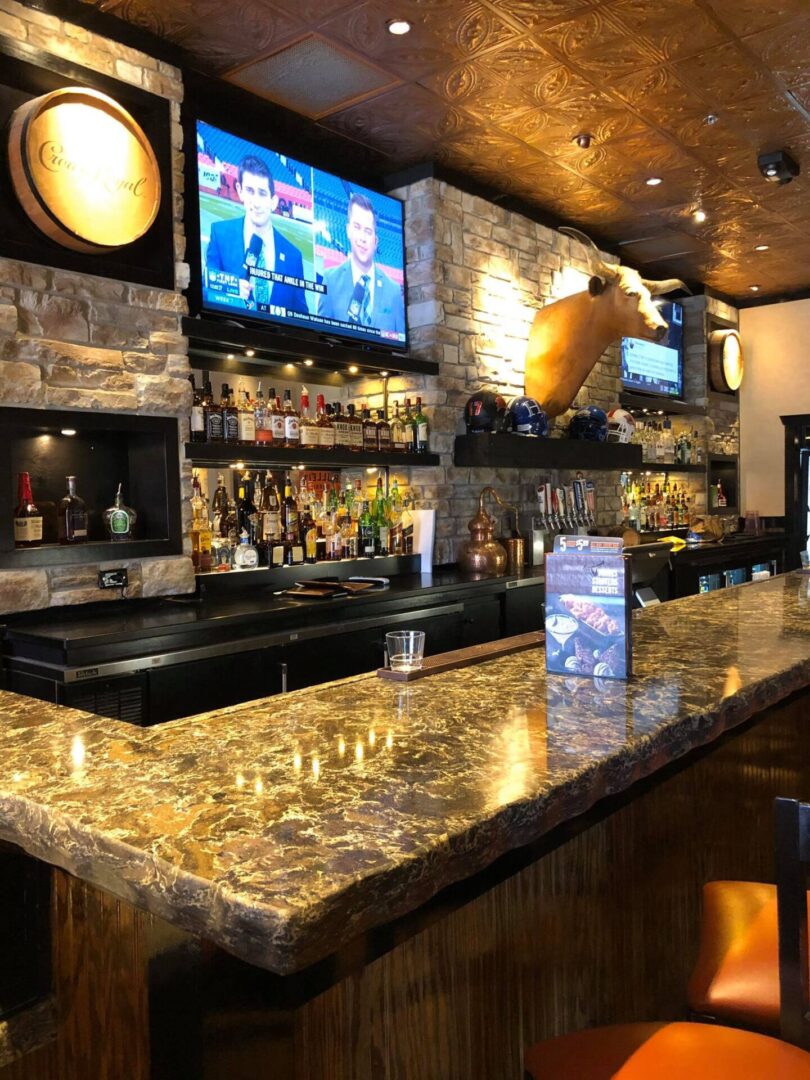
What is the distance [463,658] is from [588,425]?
163 inches

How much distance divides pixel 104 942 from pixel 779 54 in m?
4.32

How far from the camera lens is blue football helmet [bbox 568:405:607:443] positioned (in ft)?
19.4

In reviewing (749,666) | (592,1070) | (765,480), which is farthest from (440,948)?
(765,480)

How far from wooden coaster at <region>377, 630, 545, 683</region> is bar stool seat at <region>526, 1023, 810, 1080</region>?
2.79 ft

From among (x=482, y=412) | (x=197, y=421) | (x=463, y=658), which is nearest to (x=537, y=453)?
(x=482, y=412)

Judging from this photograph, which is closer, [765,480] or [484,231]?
[484,231]

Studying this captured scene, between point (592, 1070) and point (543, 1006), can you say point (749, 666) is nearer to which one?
point (543, 1006)

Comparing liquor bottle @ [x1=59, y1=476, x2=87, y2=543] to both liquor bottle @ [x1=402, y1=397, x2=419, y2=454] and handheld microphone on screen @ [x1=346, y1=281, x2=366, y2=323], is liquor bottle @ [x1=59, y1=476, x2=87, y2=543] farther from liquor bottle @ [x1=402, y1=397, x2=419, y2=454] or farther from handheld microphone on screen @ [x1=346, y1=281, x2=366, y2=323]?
liquor bottle @ [x1=402, y1=397, x2=419, y2=454]

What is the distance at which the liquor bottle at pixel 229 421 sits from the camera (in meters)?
3.98

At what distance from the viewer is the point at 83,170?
3205 millimetres

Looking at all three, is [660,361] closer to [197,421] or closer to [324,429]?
[324,429]

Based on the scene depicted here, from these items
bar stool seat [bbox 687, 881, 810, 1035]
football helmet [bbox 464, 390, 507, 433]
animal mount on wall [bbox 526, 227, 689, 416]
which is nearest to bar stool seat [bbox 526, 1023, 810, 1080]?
bar stool seat [bbox 687, 881, 810, 1035]

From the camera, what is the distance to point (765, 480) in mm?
8766

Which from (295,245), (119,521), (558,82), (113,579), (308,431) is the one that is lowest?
(113,579)
